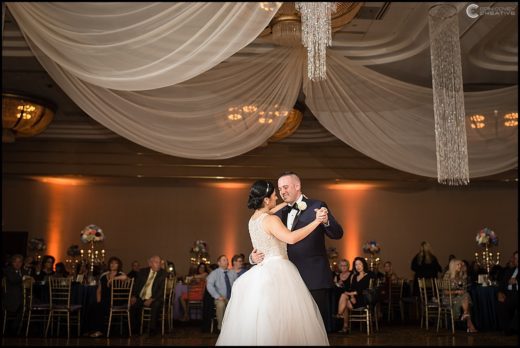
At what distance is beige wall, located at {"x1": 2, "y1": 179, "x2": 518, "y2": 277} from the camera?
14648 millimetres

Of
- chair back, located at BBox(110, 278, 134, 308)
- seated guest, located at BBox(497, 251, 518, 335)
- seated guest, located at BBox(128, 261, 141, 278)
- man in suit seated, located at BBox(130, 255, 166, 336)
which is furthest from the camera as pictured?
seated guest, located at BBox(128, 261, 141, 278)

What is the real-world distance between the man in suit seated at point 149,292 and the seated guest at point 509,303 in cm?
510

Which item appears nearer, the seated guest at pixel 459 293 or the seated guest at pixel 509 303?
the seated guest at pixel 509 303

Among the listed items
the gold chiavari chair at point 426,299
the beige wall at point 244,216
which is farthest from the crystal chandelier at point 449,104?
the beige wall at point 244,216

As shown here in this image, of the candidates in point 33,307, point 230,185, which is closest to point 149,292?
point 33,307

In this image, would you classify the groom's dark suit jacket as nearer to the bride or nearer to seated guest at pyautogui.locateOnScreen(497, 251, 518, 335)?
the bride

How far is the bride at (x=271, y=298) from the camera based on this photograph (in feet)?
12.6

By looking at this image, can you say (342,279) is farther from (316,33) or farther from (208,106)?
(316,33)

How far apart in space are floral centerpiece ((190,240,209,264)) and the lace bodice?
380 inches

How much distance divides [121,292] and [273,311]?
5631 mm

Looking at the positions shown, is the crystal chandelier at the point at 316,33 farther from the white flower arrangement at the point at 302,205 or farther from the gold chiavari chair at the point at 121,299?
the gold chiavari chair at the point at 121,299

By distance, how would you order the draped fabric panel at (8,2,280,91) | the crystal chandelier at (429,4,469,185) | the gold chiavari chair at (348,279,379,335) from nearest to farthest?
1. the draped fabric panel at (8,2,280,91)
2. the crystal chandelier at (429,4,469,185)
3. the gold chiavari chair at (348,279,379,335)

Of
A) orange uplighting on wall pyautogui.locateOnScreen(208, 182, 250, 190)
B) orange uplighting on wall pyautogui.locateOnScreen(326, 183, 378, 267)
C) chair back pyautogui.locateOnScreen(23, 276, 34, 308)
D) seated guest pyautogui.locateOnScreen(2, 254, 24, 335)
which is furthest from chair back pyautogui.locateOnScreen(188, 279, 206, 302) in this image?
orange uplighting on wall pyautogui.locateOnScreen(326, 183, 378, 267)

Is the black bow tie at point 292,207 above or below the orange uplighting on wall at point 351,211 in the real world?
below
